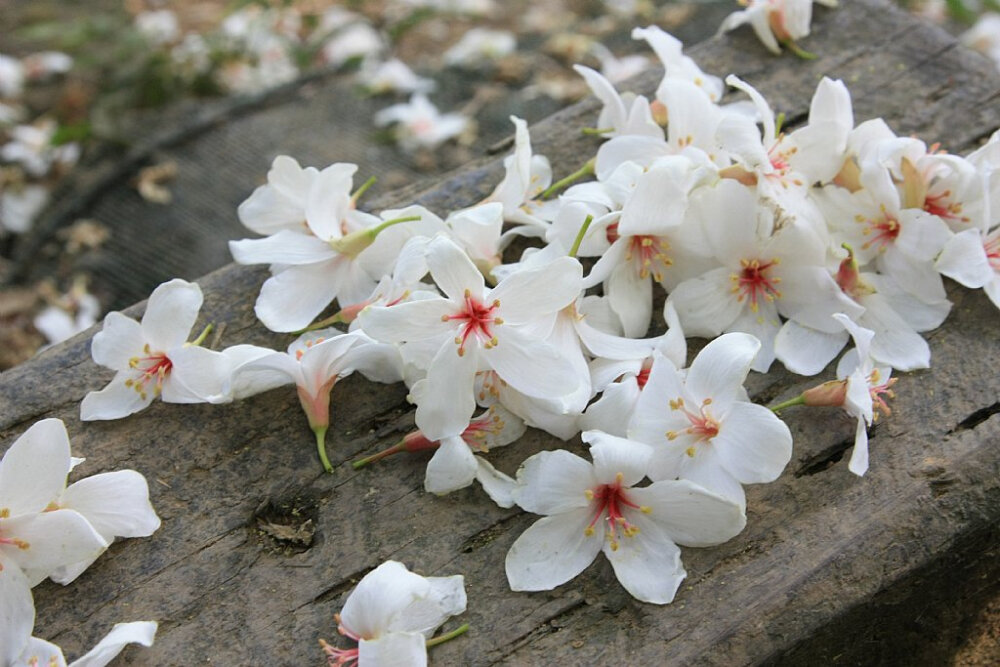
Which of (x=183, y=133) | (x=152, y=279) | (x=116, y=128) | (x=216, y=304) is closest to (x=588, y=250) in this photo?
(x=216, y=304)

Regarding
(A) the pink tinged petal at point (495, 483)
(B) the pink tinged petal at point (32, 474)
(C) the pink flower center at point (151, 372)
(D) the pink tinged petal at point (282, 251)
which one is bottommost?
(A) the pink tinged petal at point (495, 483)

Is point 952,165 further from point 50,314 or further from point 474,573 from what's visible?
point 50,314

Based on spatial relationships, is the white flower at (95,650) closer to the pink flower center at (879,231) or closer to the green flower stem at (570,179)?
the green flower stem at (570,179)

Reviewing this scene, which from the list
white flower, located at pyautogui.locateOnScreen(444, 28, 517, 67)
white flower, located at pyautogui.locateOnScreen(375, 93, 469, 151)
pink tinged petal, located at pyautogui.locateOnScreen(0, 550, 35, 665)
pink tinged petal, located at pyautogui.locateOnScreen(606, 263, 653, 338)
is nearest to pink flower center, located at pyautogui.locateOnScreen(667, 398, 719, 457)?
pink tinged petal, located at pyautogui.locateOnScreen(606, 263, 653, 338)

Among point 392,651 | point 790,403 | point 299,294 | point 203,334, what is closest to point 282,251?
point 299,294

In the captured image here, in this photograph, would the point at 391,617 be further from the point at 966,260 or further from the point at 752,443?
the point at 966,260

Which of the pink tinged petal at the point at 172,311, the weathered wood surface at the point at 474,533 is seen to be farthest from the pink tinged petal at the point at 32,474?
the pink tinged petal at the point at 172,311
